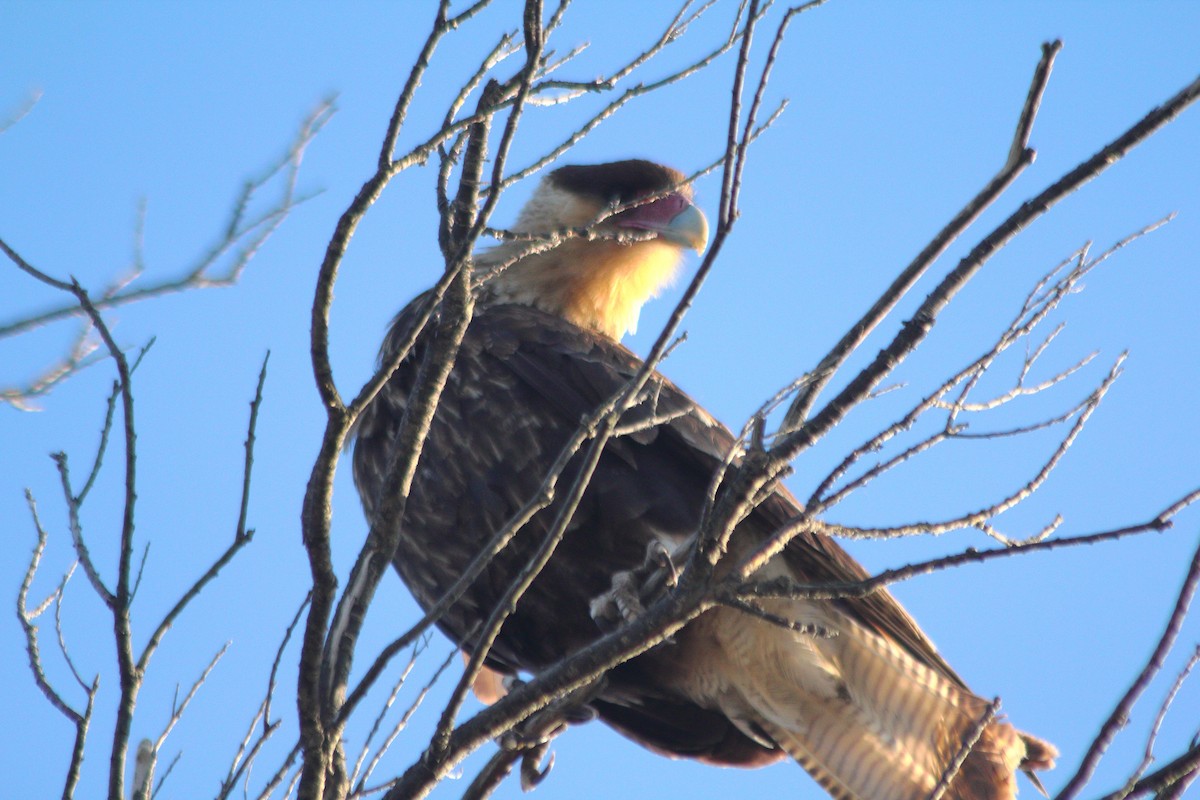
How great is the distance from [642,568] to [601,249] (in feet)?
6.24

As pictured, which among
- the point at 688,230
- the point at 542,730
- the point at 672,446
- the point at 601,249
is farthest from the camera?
the point at 601,249

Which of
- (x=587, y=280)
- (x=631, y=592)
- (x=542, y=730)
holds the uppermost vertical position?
(x=587, y=280)

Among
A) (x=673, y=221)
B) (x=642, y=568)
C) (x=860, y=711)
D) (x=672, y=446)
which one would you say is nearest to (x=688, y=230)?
(x=673, y=221)

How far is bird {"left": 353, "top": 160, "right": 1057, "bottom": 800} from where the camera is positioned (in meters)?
3.57

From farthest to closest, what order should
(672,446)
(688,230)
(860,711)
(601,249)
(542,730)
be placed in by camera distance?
(601,249) → (688,230) → (672,446) → (860,711) → (542,730)

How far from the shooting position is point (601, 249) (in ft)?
16.5

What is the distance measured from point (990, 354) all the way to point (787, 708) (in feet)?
5.77

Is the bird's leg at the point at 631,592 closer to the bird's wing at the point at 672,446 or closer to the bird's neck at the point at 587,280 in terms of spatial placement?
the bird's wing at the point at 672,446

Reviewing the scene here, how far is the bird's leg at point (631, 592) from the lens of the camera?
10.7 ft

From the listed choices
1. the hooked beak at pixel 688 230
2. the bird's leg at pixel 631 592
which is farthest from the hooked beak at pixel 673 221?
the bird's leg at pixel 631 592

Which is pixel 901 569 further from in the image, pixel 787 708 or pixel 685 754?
pixel 685 754

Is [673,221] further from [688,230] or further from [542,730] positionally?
[542,730]

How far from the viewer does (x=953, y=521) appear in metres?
2.29

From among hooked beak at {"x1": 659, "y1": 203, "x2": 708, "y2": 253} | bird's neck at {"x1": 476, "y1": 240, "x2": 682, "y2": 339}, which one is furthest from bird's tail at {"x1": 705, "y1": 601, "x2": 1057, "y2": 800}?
hooked beak at {"x1": 659, "y1": 203, "x2": 708, "y2": 253}
